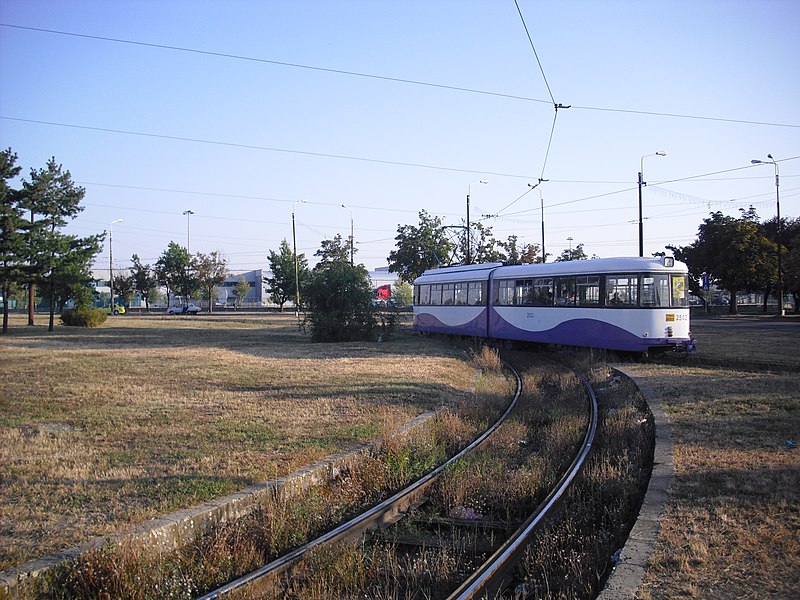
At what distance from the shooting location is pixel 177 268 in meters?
80.5

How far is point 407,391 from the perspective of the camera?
45.6 feet

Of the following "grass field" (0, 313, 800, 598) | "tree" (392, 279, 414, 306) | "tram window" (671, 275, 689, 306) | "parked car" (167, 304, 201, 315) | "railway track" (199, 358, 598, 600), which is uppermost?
"tree" (392, 279, 414, 306)

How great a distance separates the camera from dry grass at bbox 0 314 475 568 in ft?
21.1

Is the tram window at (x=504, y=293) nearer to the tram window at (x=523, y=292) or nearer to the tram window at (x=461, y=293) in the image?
A: the tram window at (x=523, y=292)

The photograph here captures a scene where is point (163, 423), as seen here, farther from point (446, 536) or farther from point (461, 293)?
point (461, 293)

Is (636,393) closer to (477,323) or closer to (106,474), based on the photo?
(106,474)

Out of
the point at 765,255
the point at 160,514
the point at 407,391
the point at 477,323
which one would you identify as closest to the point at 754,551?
the point at 160,514

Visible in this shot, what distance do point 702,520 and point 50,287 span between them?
3763 cm

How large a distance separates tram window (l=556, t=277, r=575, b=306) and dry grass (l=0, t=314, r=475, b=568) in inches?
179

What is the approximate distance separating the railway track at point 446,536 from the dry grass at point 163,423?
1.41m

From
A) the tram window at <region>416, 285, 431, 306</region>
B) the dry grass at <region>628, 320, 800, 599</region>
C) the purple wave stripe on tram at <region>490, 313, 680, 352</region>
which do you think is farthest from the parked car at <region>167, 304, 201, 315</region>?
the dry grass at <region>628, 320, 800, 599</region>

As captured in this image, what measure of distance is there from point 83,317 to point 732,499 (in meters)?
42.8

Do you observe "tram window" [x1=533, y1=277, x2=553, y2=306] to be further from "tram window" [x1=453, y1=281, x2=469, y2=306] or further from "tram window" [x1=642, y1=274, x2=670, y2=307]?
"tram window" [x1=453, y1=281, x2=469, y2=306]

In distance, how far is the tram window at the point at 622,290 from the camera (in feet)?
65.3
